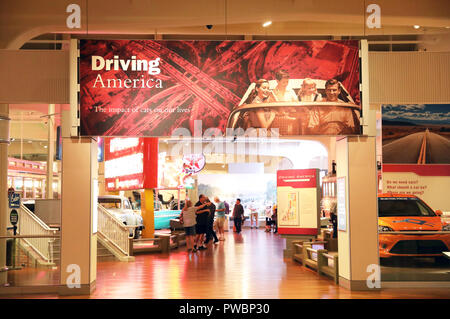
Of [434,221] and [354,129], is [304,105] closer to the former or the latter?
[354,129]

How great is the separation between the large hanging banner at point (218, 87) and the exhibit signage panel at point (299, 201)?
4.27m

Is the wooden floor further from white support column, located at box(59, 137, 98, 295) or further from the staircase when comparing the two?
the staircase

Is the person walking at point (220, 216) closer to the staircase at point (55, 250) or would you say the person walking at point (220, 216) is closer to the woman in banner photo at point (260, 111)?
the staircase at point (55, 250)

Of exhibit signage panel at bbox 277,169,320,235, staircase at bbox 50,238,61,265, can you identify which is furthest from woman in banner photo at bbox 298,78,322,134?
staircase at bbox 50,238,61,265

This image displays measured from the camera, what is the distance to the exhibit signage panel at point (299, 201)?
12227 millimetres

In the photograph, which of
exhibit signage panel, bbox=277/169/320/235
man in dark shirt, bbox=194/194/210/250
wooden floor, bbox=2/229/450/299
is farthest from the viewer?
man in dark shirt, bbox=194/194/210/250

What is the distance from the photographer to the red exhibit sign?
1498 cm

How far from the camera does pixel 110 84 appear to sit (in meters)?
8.04

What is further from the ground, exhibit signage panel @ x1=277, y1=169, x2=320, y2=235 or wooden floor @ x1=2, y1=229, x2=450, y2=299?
exhibit signage panel @ x1=277, y1=169, x2=320, y2=235

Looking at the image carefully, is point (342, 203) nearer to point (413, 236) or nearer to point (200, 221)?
point (413, 236)

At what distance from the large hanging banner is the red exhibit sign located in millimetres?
6889

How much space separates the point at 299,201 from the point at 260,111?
4869mm

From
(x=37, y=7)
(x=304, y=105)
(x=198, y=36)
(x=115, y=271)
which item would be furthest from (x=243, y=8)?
(x=115, y=271)

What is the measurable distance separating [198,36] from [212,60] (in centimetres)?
601
